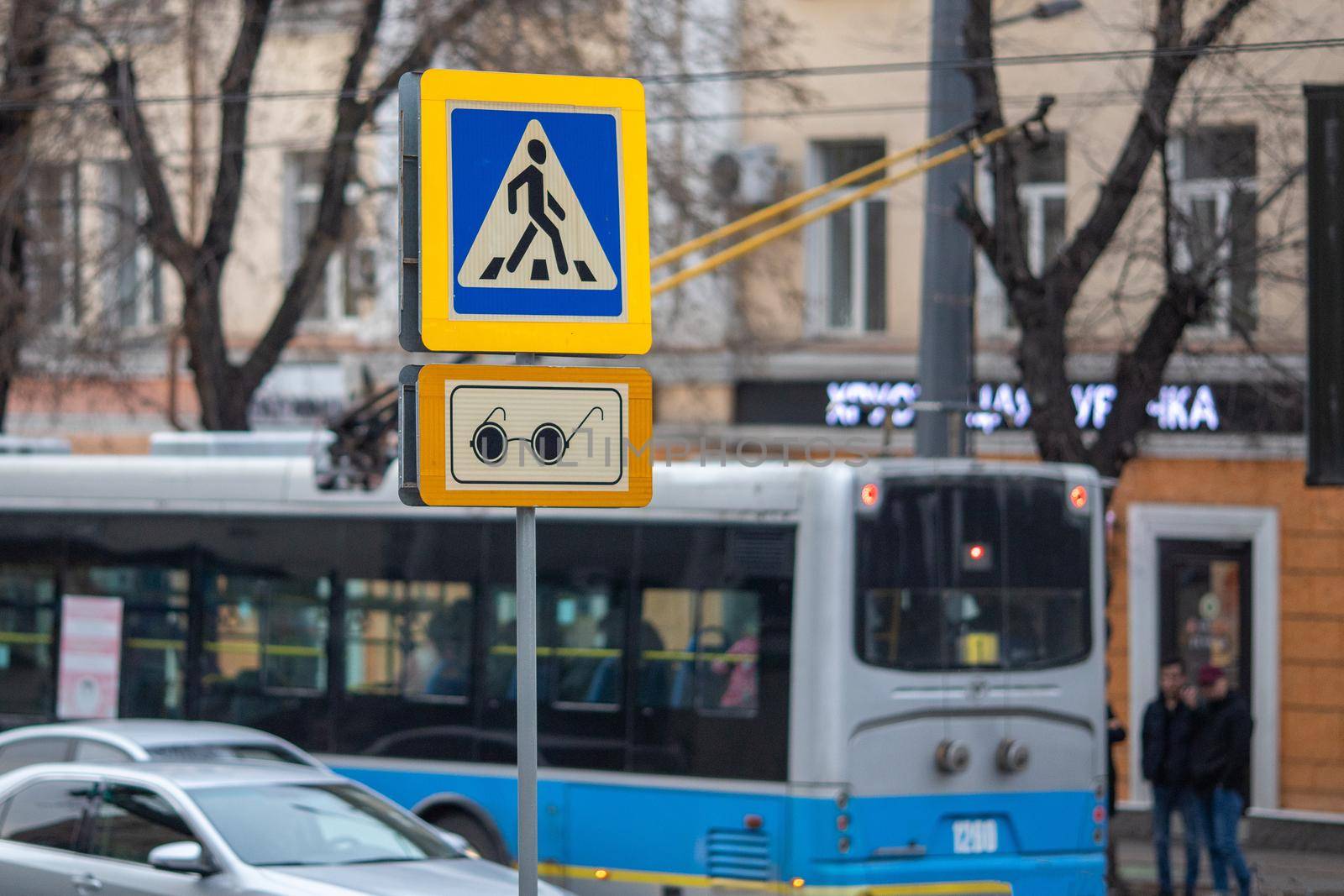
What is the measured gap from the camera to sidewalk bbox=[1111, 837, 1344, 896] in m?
14.3

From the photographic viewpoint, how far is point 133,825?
8875mm

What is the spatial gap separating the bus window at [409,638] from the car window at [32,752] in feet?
7.71

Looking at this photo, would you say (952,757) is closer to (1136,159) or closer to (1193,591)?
(1136,159)

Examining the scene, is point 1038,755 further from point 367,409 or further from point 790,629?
point 367,409

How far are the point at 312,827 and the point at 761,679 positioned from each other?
293 cm

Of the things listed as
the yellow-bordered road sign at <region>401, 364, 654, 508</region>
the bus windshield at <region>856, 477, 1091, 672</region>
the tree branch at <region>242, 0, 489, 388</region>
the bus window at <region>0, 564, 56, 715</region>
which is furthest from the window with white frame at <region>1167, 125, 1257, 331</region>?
the yellow-bordered road sign at <region>401, 364, 654, 508</region>

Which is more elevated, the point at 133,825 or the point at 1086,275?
the point at 1086,275

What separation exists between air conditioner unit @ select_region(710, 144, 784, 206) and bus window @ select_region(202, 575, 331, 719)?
25.1 feet

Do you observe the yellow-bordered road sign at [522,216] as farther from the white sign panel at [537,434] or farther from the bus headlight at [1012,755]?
the bus headlight at [1012,755]

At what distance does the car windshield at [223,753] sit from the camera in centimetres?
1002

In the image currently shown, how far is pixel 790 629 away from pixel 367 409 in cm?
375

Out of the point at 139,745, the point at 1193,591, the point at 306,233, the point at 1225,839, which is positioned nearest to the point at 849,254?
the point at 1193,591

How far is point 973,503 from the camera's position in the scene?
11078 mm

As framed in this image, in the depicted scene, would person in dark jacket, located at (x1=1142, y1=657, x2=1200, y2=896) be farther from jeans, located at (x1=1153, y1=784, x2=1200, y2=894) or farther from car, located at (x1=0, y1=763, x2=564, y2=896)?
car, located at (x1=0, y1=763, x2=564, y2=896)
